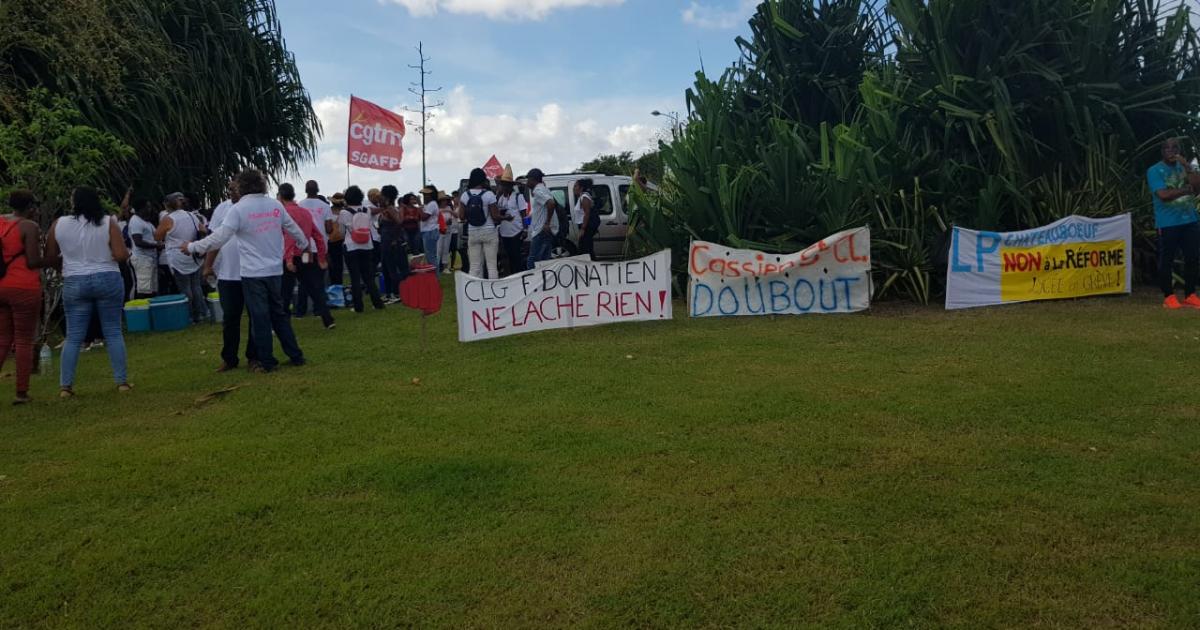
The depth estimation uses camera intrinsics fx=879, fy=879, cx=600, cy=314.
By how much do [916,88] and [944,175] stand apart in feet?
4.62

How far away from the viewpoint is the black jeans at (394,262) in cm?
1329

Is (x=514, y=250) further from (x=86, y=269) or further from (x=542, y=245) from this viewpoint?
(x=86, y=269)

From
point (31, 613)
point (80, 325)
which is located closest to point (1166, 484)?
point (31, 613)

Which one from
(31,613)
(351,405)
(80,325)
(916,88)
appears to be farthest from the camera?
(916,88)

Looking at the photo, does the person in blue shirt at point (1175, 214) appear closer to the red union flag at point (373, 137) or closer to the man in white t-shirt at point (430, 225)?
the man in white t-shirt at point (430, 225)

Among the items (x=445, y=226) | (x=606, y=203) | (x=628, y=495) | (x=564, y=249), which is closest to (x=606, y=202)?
(x=606, y=203)

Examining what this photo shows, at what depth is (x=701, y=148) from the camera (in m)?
12.5

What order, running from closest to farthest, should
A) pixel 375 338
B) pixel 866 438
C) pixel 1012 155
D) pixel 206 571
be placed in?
1. pixel 206 571
2. pixel 866 438
3. pixel 375 338
4. pixel 1012 155

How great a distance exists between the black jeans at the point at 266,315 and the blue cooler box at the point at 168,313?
420cm

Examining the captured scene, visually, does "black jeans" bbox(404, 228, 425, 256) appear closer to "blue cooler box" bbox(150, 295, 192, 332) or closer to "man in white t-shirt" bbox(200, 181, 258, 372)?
"blue cooler box" bbox(150, 295, 192, 332)

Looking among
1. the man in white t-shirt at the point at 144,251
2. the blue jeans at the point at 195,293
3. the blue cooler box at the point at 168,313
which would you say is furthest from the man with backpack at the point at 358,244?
the man in white t-shirt at the point at 144,251

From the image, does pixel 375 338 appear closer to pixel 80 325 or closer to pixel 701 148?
pixel 80 325

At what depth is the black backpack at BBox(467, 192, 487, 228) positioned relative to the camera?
11820 mm

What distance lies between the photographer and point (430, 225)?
1588 cm
